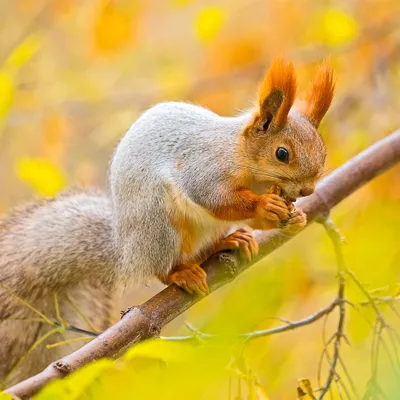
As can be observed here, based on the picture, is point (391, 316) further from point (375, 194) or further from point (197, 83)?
point (197, 83)

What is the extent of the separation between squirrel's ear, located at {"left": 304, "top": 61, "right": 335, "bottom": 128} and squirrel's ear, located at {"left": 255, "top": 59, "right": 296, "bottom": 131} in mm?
115

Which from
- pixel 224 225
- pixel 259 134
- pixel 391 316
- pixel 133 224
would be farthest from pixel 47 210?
pixel 391 316

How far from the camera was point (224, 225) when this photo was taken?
6.30 ft

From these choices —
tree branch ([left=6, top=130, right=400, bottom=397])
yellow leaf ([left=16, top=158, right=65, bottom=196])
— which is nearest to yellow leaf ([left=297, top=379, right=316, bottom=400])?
tree branch ([left=6, top=130, right=400, bottom=397])

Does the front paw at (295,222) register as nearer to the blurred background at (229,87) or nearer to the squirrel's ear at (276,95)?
the blurred background at (229,87)

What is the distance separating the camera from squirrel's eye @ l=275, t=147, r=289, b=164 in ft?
5.67

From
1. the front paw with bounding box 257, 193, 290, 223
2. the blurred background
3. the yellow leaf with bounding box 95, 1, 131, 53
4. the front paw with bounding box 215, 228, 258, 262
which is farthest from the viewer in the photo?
the yellow leaf with bounding box 95, 1, 131, 53

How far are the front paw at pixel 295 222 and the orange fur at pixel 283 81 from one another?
9.1 inches

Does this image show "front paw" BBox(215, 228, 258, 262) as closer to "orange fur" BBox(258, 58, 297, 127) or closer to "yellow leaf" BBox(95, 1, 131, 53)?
"orange fur" BBox(258, 58, 297, 127)

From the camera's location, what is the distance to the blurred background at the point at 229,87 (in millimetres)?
2174

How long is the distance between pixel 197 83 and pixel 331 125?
0.68 meters

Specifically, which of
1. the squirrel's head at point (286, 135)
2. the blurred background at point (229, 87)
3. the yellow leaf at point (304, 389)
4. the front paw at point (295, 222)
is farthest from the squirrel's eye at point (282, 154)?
the yellow leaf at point (304, 389)

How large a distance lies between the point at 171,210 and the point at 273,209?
29 centimetres

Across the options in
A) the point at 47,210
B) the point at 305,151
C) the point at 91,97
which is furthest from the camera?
the point at 91,97
